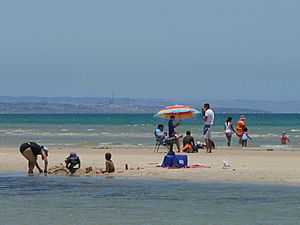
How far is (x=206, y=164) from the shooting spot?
21.1 m

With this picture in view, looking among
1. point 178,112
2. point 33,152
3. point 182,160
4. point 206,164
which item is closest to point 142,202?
point 182,160

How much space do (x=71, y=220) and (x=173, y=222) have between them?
1647 mm

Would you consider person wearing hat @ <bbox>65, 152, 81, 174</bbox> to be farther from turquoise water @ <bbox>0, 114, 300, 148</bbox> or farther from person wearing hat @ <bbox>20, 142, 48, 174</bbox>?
turquoise water @ <bbox>0, 114, 300, 148</bbox>

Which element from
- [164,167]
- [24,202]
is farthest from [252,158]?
[24,202]

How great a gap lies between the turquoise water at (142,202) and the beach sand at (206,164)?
3.14 feet

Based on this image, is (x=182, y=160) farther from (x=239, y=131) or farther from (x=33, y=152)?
(x=239, y=131)

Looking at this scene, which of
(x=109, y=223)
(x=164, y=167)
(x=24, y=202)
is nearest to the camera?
(x=109, y=223)

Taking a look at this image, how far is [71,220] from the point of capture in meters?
12.6

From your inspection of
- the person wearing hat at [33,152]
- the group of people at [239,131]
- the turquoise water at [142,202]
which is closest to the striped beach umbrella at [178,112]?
the group of people at [239,131]

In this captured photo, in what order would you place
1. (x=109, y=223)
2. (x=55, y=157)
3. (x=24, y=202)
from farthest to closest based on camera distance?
(x=55, y=157) < (x=24, y=202) < (x=109, y=223)

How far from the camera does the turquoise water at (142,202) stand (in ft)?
41.7

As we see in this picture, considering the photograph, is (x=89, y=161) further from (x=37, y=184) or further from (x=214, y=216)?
(x=214, y=216)

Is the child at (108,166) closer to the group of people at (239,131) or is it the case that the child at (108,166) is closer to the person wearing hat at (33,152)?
the person wearing hat at (33,152)

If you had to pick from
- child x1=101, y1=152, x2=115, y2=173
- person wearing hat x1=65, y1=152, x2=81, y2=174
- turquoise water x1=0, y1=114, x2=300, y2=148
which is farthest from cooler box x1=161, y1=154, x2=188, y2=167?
turquoise water x1=0, y1=114, x2=300, y2=148
